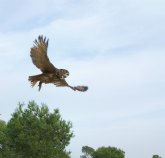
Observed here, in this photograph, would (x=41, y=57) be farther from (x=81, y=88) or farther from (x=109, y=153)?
(x=109, y=153)

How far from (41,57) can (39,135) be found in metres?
80.0

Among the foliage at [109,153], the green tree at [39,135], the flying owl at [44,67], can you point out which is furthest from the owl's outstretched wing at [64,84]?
the foliage at [109,153]

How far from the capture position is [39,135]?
3501 inches

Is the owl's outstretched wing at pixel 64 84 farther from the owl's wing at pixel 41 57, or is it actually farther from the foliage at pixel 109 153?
the foliage at pixel 109 153

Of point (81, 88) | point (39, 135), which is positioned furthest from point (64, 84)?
point (39, 135)

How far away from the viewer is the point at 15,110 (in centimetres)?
9356

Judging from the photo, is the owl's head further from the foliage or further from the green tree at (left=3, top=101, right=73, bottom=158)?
the foliage

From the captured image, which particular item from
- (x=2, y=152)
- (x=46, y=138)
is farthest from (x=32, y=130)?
(x=2, y=152)

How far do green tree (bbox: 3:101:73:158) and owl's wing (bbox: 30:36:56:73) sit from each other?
3061 inches

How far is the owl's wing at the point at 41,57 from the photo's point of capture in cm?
955

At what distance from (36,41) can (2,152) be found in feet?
293

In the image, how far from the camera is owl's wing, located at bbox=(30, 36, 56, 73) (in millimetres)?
9555

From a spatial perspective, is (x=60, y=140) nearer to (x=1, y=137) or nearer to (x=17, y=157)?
(x=17, y=157)

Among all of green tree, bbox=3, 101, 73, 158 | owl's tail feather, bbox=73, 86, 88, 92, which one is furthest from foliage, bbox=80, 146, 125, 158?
owl's tail feather, bbox=73, 86, 88, 92
